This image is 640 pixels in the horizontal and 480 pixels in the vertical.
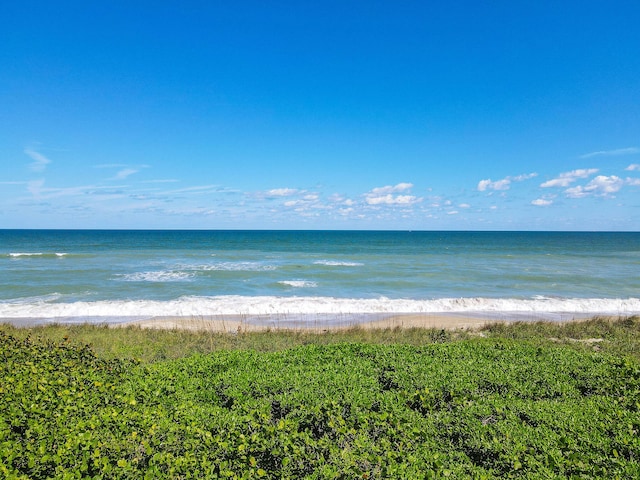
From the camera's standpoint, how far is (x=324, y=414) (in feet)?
21.5

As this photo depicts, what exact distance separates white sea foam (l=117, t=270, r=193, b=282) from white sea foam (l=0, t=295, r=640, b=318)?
29.5 feet

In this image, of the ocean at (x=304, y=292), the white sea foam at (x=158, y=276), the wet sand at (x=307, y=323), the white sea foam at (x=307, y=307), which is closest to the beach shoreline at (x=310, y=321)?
the wet sand at (x=307, y=323)

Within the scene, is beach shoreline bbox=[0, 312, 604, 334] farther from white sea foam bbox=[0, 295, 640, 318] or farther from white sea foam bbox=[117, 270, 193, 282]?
white sea foam bbox=[117, 270, 193, 282]

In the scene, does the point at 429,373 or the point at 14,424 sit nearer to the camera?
the point at 14,424

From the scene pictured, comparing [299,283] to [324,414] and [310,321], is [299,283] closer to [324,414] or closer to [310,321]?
[310,321]

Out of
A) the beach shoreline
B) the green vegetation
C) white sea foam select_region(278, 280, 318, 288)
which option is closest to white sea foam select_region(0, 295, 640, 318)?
the beach shoreline

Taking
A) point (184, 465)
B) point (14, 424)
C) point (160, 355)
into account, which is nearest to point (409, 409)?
point (184, 465)

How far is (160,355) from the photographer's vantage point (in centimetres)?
1223

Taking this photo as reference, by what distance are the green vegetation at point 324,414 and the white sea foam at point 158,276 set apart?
2419cm

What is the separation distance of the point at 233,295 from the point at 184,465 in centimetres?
2273

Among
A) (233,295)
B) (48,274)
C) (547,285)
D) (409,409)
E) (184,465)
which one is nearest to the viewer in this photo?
(184,465)

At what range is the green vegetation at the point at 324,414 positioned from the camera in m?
5.05

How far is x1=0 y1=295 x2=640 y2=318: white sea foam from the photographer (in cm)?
2231

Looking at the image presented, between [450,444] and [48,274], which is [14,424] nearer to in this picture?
[450,444]
